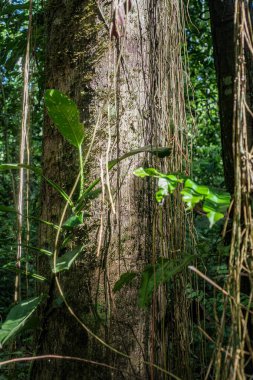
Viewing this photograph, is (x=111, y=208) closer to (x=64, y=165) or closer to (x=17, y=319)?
(x=64, y=165)

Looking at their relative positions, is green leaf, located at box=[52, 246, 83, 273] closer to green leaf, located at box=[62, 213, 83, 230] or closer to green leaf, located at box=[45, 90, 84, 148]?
green leaf, located at box=[62, 213, 83, 230]

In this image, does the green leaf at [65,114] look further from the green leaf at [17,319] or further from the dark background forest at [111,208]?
the green leaf at [17,319]

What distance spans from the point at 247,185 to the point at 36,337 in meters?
0.62

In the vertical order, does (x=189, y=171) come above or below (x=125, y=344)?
above

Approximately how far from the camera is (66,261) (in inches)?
36.6

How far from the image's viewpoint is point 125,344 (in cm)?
99

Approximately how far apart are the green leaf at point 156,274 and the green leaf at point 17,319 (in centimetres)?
23

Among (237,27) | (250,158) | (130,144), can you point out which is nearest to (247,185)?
(250,158)

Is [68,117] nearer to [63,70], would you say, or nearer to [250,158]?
[63,70]

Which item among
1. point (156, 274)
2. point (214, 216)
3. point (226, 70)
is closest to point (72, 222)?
point (156, 274)

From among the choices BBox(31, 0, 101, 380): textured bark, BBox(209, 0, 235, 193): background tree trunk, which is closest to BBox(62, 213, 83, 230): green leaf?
BBox(31, 0, 101, 380): textured bark

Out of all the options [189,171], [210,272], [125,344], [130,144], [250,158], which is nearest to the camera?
[250,158]

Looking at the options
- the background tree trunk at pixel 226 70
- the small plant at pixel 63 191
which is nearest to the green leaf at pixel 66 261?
the small plant at pixel 63 191

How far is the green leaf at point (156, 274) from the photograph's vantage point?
3.03ft
